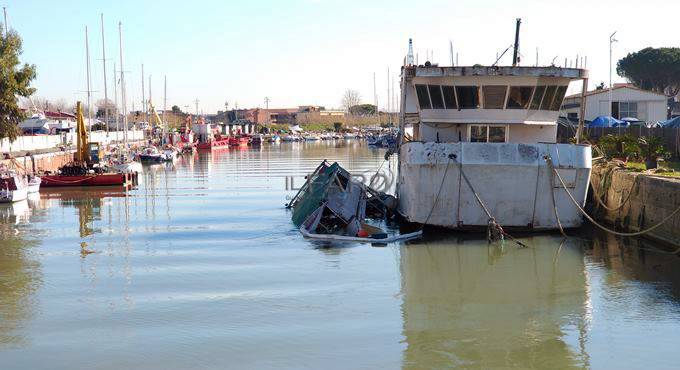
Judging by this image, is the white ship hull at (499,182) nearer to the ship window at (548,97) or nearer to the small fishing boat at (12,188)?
the ship window at (548,97)

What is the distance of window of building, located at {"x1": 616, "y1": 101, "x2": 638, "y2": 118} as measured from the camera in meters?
54.6

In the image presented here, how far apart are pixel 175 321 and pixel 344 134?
145605 millimetres

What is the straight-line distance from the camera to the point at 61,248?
2467 centimetres

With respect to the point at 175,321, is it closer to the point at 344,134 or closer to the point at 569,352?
the point at 569,352

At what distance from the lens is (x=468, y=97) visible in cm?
2470

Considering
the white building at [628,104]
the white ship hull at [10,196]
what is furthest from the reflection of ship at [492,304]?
the white building at [628,104]

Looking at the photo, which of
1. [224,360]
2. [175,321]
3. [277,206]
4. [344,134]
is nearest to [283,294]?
[175,321]

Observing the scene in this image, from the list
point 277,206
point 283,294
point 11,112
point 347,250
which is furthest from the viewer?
point 11,112

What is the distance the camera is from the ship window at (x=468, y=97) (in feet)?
80.5

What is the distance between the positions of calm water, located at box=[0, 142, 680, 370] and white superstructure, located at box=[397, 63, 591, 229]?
1019mm

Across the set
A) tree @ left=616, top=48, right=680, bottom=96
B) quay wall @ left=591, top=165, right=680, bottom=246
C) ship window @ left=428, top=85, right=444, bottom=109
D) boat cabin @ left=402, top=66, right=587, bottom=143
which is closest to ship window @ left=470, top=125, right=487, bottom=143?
boat cabin @ left=402, top=66, right=587, bottom=143

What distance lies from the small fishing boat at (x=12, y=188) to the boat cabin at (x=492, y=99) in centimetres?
2202

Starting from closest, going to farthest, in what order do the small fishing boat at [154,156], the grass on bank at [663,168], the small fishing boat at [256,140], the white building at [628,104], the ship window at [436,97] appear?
the grass on bank at [663,168] → the ship window at [436,97] → the white building at [628,104] → the small fishing boat at [154,156] → the small fishing boat at [256,140]

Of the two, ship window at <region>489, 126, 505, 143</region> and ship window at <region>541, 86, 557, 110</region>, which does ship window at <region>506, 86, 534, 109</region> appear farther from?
ship window at <region>489, 126, 505, 143</region>
